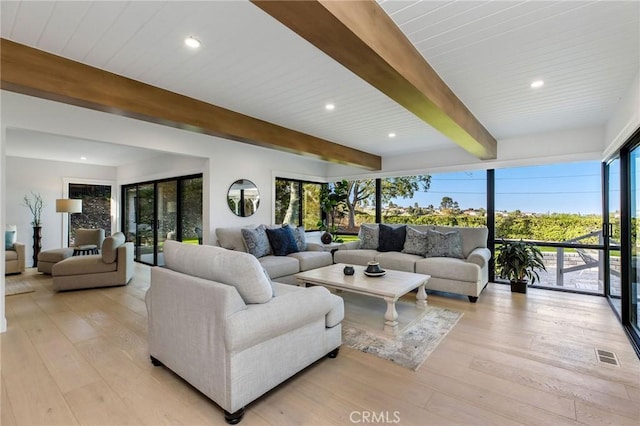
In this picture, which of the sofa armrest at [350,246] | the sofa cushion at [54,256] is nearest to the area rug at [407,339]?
the sofa armrest at [350,246]

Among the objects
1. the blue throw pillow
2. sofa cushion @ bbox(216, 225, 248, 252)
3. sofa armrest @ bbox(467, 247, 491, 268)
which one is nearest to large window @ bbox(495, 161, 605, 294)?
sofa armrest @ bbox(467, 247, 491, 268)

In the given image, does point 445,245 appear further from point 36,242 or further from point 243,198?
point 36,242

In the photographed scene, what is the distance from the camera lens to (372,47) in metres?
1.71

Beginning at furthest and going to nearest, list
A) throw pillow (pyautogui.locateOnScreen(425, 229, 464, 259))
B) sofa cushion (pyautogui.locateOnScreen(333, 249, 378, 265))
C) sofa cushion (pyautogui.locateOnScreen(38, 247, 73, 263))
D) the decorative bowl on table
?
sofa cushion (pyautogui.locateOnScreen(38, 247, 73, 263))
sofa cushion (pyautogui.locateOnScreen(333, 249, 378, 265))
throw pillow (pyautogui.locateOnScreen(425, 229, 464, 259))
the decorative bowl on table

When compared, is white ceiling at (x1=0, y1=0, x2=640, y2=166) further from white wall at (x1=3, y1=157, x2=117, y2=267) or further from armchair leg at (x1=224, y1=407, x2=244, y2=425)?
white wall at (x1=3, y1=157, x2=117, y2=267)

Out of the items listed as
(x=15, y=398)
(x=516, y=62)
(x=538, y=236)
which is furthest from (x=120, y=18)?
(x=538, y=236)

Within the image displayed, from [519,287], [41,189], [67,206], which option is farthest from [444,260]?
[41,189]

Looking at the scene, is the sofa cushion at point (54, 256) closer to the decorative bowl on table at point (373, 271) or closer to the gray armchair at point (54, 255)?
the gray armchair at point (54, 255)

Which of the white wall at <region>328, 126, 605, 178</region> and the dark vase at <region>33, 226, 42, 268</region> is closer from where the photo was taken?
the white wall at <region>328, 126, 605, 178</region>

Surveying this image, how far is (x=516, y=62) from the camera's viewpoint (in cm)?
244

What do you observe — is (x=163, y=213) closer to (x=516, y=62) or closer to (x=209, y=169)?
(x=209, y=169)

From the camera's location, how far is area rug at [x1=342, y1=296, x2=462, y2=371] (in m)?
2.53

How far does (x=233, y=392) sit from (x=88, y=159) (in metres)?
7.34

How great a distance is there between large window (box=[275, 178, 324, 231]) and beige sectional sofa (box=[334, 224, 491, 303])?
5.19ft
